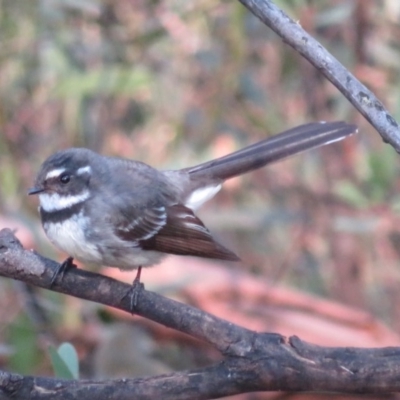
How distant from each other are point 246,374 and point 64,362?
59cm

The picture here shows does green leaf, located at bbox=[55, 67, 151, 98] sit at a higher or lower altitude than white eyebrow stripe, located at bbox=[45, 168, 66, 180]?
higher

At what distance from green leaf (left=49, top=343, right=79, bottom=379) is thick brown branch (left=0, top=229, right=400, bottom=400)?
24 cm

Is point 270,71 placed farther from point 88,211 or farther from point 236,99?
point 88,211

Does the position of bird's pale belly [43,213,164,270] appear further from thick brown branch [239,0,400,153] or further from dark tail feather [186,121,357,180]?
thick brown branch [239,0,400,153]

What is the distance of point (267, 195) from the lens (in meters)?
5.82

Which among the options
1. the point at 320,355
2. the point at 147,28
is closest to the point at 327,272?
the point at 147,28

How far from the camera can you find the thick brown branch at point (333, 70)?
220 cm

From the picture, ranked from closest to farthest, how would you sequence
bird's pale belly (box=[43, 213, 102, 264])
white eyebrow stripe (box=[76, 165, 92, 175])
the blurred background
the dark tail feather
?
1. bird's pale belly (box=[43, 213, 102, 264])
2. white eyebrow stripe (box=[76, 165, 92, 175])
3. the dark tail feather
4. the blurred background

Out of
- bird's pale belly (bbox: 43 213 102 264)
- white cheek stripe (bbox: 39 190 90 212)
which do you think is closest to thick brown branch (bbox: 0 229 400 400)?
bird's pale belly (bbox: 43 213 102 264)

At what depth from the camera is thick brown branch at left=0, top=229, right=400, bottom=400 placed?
2.32m

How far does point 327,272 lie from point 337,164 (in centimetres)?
104

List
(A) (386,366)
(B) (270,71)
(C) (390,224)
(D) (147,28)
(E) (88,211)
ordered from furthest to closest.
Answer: (B) (270,71) < (D) (147,28) < (C) (390,224) < (E) (88,211) < (A) (386,366)

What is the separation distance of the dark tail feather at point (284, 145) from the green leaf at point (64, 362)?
1.47 meters

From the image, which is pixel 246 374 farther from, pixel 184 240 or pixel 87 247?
pixel 184 240
